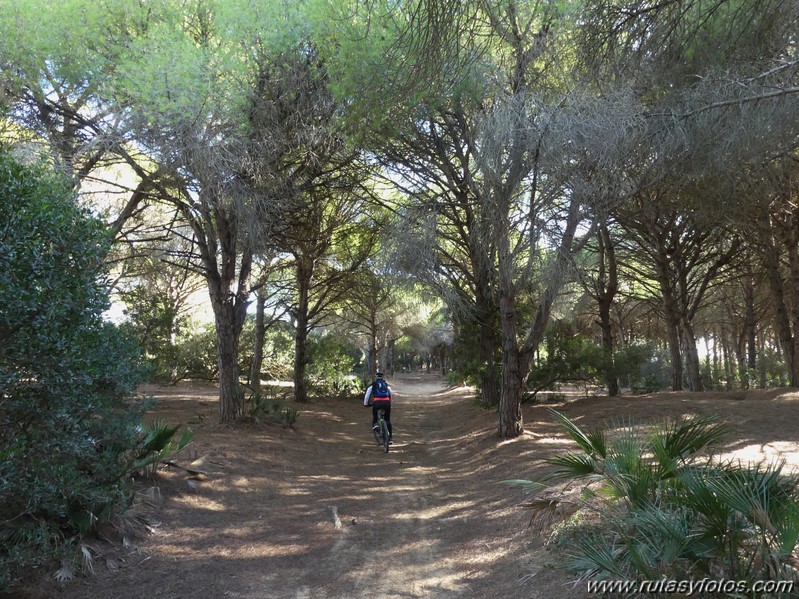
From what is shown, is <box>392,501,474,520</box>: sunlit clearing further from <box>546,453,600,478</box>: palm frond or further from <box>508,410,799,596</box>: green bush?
<box>508,410,799,596</box>: green bush

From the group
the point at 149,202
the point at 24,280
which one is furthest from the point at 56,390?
the point at 149,202

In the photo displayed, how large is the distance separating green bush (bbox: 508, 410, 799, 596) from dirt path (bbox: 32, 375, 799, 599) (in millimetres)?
683

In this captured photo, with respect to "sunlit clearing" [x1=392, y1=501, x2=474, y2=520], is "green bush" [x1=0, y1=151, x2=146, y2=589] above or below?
above

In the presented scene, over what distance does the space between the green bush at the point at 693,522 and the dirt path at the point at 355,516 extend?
0.68 m

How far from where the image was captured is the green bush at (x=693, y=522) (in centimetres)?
323

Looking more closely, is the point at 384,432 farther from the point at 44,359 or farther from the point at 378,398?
the point at 44,359

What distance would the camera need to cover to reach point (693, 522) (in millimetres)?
3643

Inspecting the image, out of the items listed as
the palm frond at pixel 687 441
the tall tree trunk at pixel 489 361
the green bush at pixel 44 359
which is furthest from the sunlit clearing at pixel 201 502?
the tall tree trunk at pixel 489 361

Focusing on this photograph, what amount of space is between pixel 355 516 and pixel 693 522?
5066 millimetres

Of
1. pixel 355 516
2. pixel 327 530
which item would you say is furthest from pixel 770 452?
pixel 327 530

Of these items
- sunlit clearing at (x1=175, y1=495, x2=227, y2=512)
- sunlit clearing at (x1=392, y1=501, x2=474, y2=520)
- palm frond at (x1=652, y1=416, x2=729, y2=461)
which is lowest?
sunlit clearing at (x1=392, y1=501, x2=474, y2=520)

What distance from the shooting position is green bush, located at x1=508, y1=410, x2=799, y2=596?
3.23 metres

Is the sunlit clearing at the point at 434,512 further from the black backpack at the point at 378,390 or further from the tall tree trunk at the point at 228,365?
the tall tree trunk at the point at 228,365

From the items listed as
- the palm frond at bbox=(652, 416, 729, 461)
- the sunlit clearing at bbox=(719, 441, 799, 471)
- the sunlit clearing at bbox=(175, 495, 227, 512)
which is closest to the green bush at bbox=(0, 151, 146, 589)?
the sunlit clearing at bbox=(175, 495, 227, 512)
